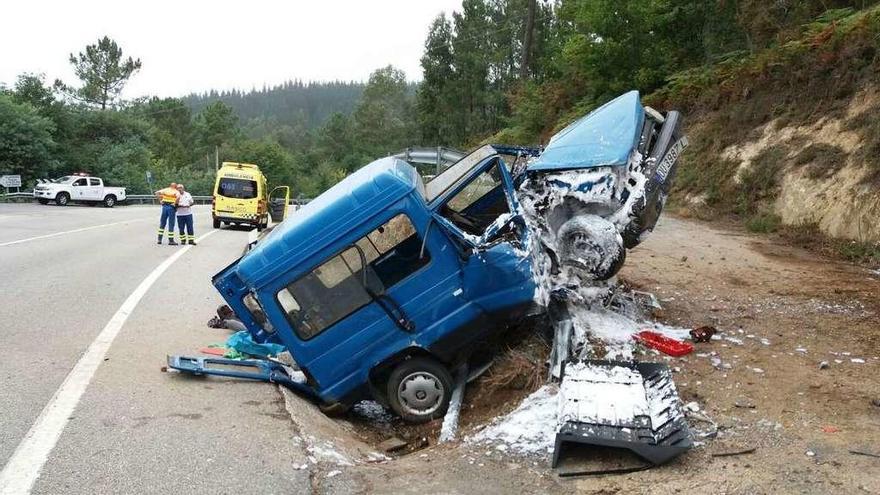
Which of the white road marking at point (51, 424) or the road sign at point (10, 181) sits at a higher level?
the white road marking at point (51, 424)

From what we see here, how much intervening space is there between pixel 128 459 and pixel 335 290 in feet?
6.75

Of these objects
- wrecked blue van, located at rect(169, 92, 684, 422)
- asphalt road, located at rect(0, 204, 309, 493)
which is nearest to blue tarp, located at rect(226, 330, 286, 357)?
wrecked blue van, located at rect(169, 92, 684, 422)

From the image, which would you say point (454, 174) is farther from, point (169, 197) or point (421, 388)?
point (169, 197)

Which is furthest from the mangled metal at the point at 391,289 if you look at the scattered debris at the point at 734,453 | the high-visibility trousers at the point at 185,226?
the high-visibility trousers at the point at 185,226

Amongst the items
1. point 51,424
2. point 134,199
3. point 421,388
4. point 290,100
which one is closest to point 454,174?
point 421,388

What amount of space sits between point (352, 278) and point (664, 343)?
2.84 m

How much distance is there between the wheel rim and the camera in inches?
229

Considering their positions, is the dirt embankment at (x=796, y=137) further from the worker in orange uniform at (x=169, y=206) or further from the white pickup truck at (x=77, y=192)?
the white pickup truck at (x=77, y=192)

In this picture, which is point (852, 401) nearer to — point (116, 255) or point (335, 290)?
point (335, 290)

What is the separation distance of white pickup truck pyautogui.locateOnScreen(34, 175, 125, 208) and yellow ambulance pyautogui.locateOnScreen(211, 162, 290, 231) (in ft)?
46.1

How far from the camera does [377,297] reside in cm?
566

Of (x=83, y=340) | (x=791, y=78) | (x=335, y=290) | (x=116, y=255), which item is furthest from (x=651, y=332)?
(x=791, y=78)

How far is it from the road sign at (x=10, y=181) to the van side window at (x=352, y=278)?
33492 mm

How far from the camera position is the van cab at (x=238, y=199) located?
73.5ft
